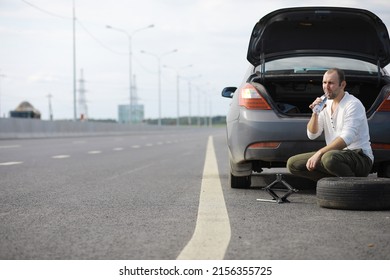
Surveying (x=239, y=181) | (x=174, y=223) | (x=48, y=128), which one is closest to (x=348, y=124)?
(x=239, y=181)

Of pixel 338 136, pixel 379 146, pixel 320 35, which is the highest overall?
pixel 320 35

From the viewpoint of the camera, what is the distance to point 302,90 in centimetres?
739

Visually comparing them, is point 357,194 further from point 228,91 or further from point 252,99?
point 228,91

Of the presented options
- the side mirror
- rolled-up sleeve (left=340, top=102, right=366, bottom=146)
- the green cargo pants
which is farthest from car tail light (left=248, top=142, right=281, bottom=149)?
the side mirror

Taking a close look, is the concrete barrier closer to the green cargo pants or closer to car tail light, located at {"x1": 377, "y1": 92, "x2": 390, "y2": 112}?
the green cargo pants

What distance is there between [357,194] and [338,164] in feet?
1.47

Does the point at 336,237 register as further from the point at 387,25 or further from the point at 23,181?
the point at 23,181

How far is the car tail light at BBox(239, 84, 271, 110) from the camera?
20.7ft

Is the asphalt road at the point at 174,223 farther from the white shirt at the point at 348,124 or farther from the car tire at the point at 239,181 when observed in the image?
the white shirt at the point at 348,124
